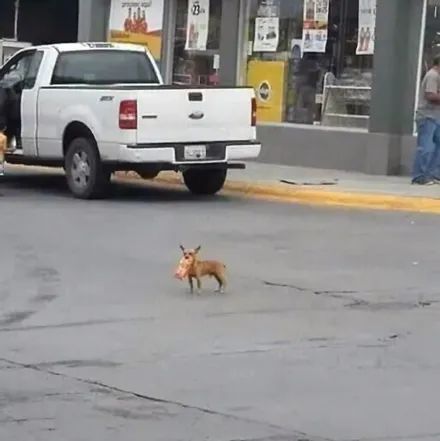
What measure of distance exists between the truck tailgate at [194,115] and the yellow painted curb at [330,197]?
3.61 ft

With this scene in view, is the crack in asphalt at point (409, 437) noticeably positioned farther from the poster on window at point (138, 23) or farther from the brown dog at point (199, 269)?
the poster on window at point (138, 23)

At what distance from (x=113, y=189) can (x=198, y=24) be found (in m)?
5.54

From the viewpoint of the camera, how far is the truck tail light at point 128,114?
16.2m

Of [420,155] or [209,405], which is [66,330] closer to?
[209,405]

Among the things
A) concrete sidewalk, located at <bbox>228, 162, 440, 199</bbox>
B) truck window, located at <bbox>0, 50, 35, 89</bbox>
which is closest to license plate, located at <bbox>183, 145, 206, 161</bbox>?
concrete sidewalk, located at <bbox>228, 162, 440, 199</bbox>

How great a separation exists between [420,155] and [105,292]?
872 centimetres

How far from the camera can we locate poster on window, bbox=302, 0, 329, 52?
21.1 metres

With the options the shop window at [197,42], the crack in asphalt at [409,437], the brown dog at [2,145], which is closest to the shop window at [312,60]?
the shop window at [197,42]

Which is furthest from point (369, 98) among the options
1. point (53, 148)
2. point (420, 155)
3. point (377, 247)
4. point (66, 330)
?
point (66, 330)

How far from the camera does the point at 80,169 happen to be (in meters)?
17.1

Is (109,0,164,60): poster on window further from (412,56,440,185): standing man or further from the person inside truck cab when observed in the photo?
(412,56,440,185): standing man

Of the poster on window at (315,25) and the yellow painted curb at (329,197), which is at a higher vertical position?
the poster on window at (315,25)

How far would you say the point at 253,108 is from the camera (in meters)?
17.0

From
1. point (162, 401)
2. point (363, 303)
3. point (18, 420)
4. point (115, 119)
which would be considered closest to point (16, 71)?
point (115, 119)
